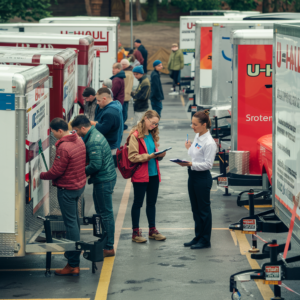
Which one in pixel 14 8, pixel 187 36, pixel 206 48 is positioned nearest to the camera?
pixel 206 48

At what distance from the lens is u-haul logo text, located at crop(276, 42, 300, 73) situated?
5270mm

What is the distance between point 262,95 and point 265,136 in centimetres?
70

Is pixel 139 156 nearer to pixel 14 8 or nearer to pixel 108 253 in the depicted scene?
pixel 108 253

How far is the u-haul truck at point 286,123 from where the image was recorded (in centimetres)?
534

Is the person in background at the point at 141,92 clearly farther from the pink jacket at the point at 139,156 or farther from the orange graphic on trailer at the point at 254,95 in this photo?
the pink jacket at the point at 139,156

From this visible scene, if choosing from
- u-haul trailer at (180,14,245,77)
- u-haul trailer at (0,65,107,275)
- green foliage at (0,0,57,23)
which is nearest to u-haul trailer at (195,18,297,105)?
u-haul trailer at (0,65,107,275)

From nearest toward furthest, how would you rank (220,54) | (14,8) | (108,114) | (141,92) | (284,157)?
(284,157)
(108,114)
(220,54)
(141,92)
(14,8)

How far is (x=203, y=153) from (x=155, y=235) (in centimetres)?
147

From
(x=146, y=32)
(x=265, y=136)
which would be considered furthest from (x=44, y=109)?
(x=146, y=32)

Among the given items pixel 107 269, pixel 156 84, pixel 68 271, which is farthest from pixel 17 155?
pixel 156 84

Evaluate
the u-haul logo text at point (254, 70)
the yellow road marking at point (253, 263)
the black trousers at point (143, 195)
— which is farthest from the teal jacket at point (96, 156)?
the u-haul logo text at point (254, 70)

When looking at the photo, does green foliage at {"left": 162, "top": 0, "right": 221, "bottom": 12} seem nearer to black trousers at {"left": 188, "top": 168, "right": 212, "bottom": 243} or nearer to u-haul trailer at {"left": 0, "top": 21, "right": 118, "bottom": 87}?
Result: u-haul trailer at {"left": 0, "top": 21, "right": 118, "bottom": 87}

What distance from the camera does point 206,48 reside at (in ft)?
50.8

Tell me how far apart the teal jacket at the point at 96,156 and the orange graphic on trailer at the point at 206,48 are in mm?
8788
